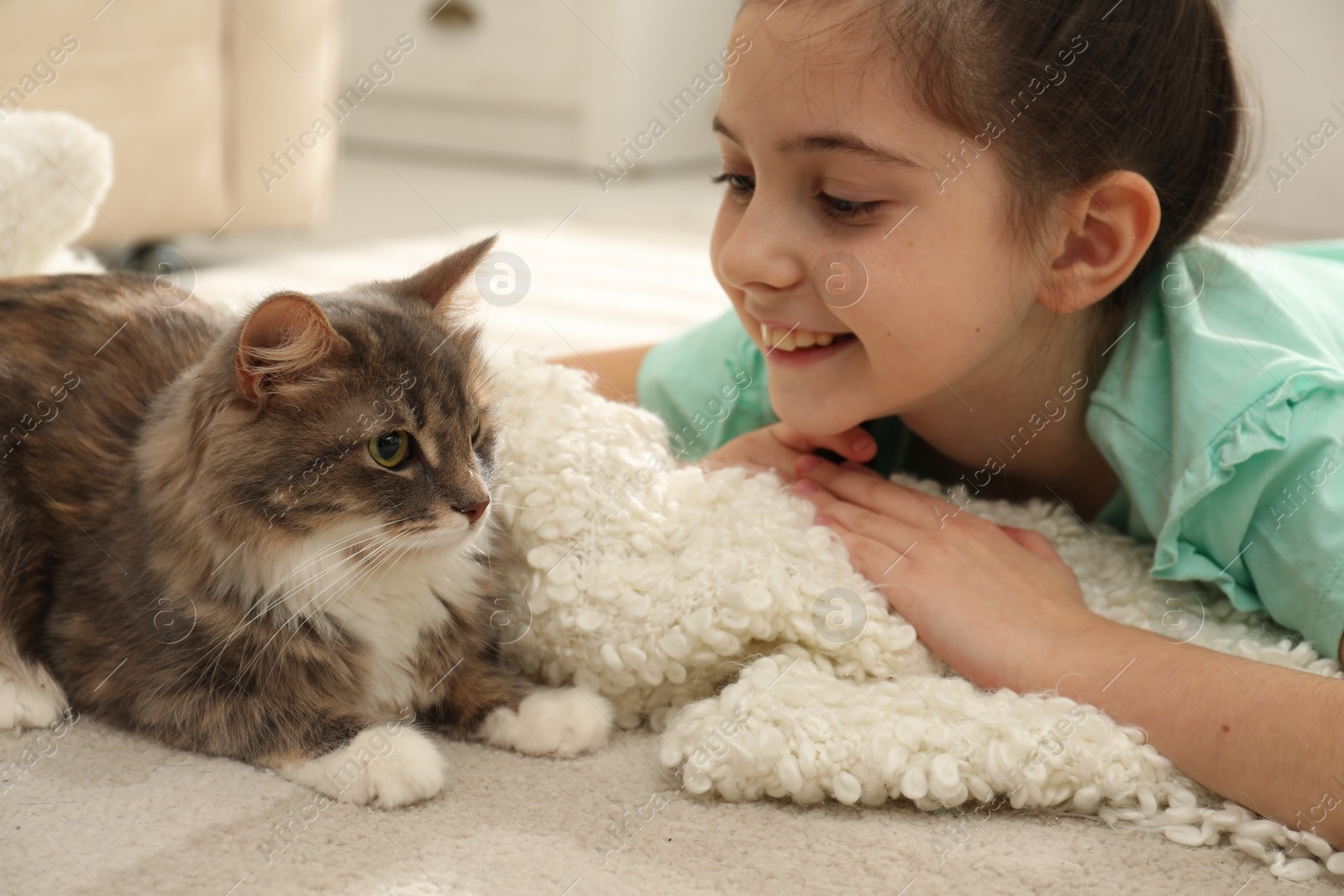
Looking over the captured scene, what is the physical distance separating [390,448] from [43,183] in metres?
0.70

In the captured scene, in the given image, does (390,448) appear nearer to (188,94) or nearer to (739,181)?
(739,181)

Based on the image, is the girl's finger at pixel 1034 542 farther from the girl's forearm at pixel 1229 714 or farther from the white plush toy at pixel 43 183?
the white plush toy at pixel 43 183

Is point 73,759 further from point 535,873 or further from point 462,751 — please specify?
point 535,873

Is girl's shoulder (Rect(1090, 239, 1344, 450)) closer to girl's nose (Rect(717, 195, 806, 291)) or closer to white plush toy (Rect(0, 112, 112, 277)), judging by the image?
girl's nose (Rect(717, 195, 806, 291))

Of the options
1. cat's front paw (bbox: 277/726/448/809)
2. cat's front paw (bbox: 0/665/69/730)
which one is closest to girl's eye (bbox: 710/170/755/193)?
cat's front paw (bbox: 277/726/448/809)

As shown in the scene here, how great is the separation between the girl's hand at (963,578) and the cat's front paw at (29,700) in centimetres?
78

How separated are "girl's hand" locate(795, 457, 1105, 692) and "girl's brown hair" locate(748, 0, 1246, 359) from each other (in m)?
0.32

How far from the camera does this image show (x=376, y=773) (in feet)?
3.21

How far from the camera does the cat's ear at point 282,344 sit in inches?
36.5

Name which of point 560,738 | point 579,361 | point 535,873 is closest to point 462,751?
A: point 560,738

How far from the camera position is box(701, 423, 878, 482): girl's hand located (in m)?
1.41

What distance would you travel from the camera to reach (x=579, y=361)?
1.72 metres

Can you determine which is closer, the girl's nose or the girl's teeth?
the girl's nose

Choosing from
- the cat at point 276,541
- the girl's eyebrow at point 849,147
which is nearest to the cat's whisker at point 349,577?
the cat at point 276,541
